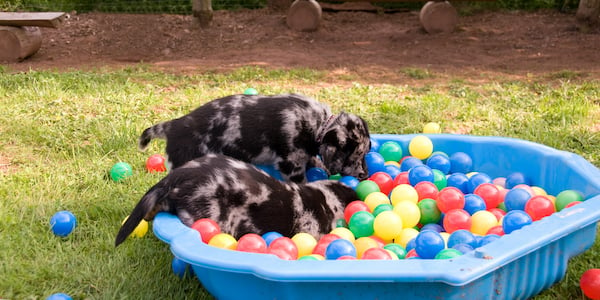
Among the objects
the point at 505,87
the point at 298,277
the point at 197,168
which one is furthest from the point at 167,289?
the point at 505,87

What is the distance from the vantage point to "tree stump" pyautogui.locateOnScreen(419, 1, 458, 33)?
10.8m

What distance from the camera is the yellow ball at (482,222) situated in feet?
12.4

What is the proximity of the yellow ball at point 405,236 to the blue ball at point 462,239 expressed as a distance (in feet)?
1.03

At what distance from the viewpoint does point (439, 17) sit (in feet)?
35.3

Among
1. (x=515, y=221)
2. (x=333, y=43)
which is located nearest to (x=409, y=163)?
(x=515, y=221)

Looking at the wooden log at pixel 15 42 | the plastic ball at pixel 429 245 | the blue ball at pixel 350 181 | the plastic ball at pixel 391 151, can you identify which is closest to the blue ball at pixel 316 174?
the blue ball at pixel 350 181

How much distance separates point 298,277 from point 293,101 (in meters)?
2.38

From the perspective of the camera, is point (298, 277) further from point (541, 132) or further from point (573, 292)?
point (541, 132)

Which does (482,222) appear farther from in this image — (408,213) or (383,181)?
(383,181)

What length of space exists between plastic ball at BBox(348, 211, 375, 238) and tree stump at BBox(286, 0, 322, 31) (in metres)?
7.52

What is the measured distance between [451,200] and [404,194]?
35 cm

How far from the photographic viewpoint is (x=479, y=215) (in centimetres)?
384

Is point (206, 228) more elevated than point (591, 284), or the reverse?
point (206, 228)

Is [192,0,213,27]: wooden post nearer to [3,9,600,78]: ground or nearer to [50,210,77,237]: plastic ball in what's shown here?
[3,9,600,78]: ground
